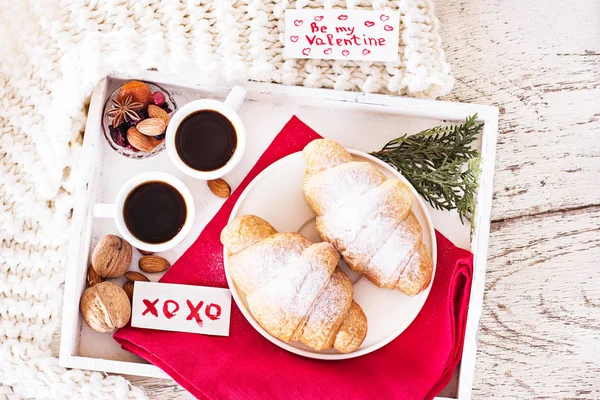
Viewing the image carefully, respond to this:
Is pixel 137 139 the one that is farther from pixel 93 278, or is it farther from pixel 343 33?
pixel 343 33

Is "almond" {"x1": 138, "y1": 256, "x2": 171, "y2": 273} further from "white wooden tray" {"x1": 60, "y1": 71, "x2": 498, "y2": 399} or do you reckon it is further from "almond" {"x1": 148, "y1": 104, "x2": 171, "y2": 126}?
"almond" {"x1": 148, "y1": 104, "x2": 171, "y2": 126}

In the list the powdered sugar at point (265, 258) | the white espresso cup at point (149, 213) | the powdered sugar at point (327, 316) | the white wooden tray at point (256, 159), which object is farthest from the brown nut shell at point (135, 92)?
the powdered sugar at point (327, 316)

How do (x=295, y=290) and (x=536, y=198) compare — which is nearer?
(x=295, y=290)

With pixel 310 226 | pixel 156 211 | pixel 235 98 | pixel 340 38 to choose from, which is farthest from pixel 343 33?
pixel 156 211

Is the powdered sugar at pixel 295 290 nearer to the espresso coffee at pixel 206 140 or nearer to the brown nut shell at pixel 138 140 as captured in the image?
the espresso coffee at pixel 206 140

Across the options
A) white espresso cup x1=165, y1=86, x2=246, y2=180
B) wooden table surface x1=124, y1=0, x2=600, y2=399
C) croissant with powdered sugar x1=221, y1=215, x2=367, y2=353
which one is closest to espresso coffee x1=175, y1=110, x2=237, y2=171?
white espresso cup x1=165, y1=86, x2=246, y2=180

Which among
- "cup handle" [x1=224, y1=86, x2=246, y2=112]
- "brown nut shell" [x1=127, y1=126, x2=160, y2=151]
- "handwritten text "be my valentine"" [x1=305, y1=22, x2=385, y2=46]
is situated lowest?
"brown nut shell" [x1=127, y1=126, x2=160, y2=151]

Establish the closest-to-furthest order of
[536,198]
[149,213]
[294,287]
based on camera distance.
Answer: [294,287]
[149,213]
[536,198]
